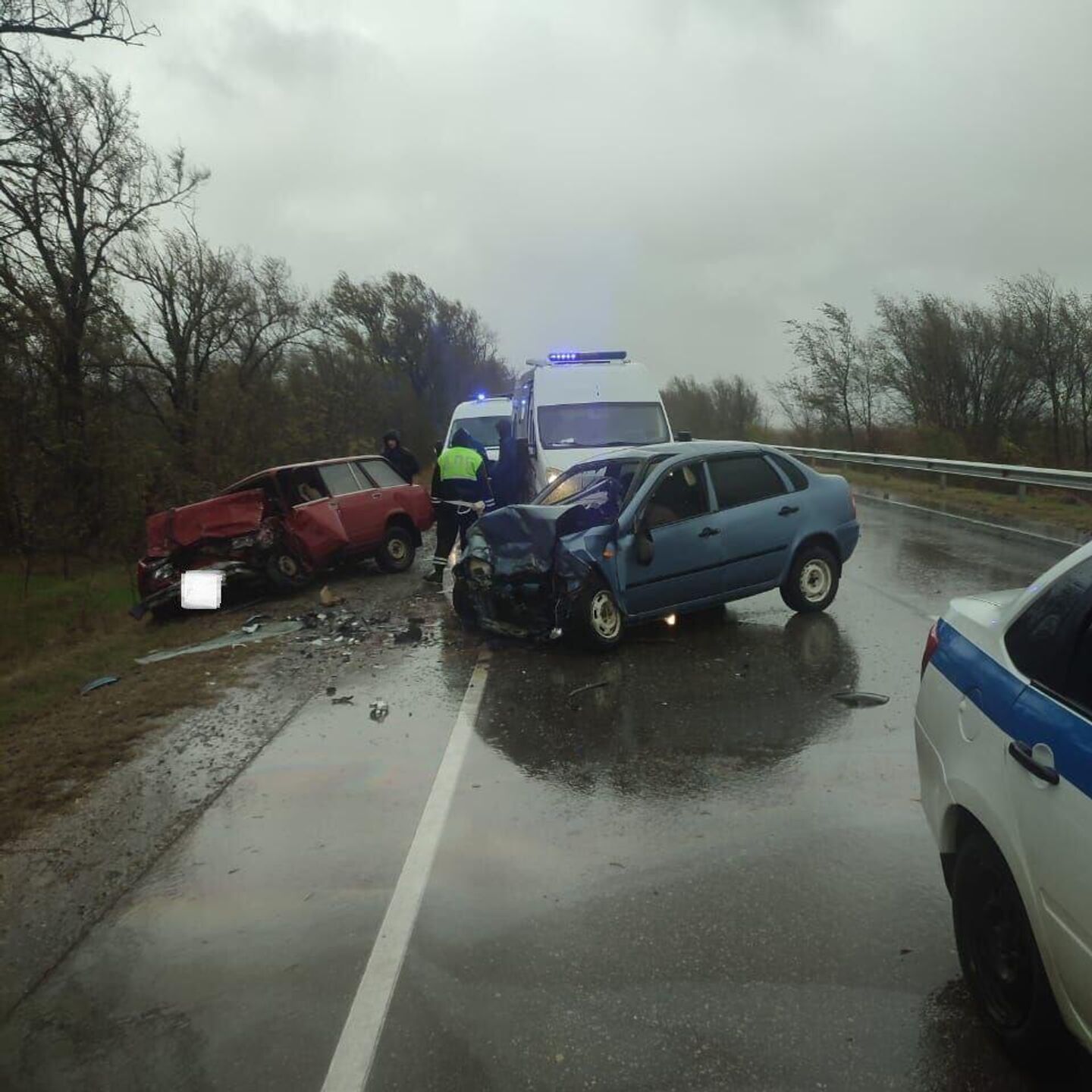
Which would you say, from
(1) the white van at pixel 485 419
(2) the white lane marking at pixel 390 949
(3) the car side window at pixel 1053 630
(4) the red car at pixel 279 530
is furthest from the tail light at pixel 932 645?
(1) the white van at pixel 485 419

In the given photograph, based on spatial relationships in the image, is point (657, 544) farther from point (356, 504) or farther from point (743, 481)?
point (356, 504)

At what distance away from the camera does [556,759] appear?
541 centimetres

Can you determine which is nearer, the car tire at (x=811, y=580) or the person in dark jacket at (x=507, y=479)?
the car tire at (x=811, y=580)

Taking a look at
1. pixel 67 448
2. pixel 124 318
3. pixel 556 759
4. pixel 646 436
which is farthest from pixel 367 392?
pixel 556 759

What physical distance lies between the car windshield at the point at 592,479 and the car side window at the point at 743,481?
2.38 ft

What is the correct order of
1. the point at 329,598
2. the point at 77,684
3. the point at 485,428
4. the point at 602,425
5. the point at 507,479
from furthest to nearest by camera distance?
the point at 485,428 → the point at 507,479 → the point at 602,425 → the point at 329,598 → the point at 77,684

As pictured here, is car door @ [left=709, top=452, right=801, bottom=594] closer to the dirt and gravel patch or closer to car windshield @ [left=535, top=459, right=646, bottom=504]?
car windshield @ [left=535, top=459, right=646, bottom=504]

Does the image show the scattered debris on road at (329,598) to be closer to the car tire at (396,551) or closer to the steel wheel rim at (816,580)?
the car tire at (396,551)

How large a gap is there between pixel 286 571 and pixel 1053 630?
10.5 m

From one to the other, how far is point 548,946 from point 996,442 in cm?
2873

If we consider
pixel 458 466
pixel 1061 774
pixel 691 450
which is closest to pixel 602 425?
pixel 458 466

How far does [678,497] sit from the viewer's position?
8.16 metres

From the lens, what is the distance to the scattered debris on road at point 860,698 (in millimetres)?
6176

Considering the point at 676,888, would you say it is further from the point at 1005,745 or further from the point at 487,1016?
the point at 1005,745
